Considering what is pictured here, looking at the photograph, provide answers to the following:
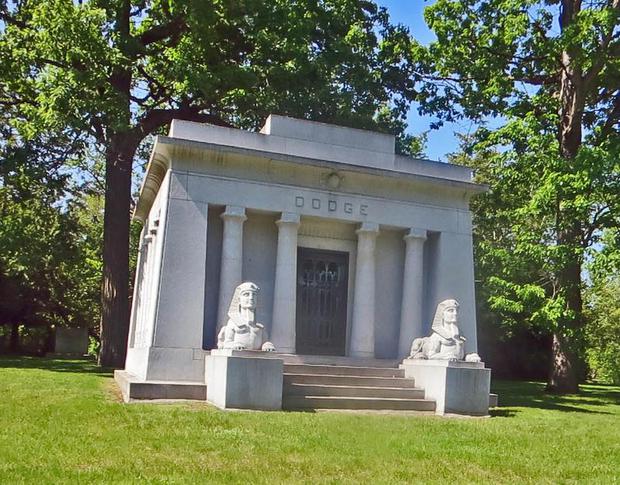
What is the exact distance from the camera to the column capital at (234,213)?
14.1m

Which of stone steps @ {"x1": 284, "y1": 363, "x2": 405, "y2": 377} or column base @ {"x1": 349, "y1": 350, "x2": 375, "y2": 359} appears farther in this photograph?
column base @ {"x1": 349, "y1": 350, "x2": 375, "y2": 359}

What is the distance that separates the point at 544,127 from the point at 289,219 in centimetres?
937

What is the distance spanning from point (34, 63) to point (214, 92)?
5233 millimetres

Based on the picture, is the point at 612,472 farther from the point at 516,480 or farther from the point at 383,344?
the point at 383,344

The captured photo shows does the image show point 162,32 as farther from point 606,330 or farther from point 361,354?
point 606,330

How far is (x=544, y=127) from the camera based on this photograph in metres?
20.0

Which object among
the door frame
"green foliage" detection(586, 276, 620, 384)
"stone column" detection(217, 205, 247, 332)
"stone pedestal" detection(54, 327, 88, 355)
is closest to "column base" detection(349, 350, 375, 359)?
the door frame

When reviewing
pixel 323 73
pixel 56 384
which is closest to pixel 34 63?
pixel 323 73

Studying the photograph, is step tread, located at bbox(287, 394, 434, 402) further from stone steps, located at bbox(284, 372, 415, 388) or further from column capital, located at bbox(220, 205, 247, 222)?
column capital, located at bbox(220, 205, 247, 222)

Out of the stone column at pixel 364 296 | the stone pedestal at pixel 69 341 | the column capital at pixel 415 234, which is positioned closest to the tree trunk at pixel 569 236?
the column capital at pixel 415 234

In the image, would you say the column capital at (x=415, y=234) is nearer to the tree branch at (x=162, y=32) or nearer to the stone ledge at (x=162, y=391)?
the stone ledge at (x=162, y=391)

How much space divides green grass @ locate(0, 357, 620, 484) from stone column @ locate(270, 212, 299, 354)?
319 centimetres

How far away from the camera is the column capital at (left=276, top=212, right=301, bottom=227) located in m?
14.5

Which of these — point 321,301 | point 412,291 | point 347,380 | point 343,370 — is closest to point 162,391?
point 347,380
